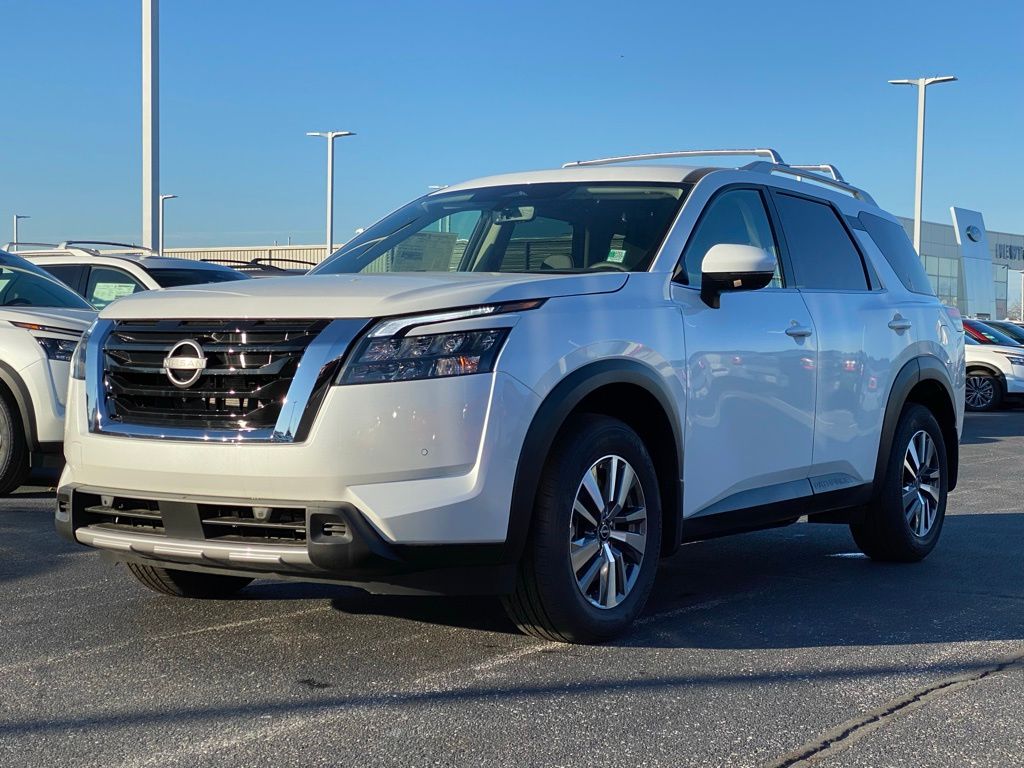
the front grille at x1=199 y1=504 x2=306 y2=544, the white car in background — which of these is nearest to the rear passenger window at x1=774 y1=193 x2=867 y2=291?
the front grille at x1=199 y1=504 x2=306 y2=544

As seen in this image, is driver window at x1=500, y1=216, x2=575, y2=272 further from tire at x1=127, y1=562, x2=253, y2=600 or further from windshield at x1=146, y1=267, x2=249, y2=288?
windshield at x1=146, y1=267, x2=249, y2=288

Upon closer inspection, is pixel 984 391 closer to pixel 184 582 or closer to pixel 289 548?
pixel 184 582

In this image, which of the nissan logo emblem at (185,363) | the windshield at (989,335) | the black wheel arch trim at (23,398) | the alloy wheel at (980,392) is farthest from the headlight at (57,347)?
the windshield at (989,335)

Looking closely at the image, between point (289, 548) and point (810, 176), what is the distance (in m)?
3.84

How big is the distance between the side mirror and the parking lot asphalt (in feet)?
4.24

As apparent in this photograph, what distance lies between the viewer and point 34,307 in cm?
896

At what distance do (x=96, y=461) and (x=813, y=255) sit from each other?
347 cm

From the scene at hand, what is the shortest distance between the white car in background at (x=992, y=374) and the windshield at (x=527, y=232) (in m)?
17.6


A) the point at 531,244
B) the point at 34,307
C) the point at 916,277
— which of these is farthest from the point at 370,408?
the point at 34,307

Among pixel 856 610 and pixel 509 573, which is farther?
pixel 856 610

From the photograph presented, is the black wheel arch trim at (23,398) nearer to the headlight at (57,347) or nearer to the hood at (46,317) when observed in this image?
the headlight at (57,347)

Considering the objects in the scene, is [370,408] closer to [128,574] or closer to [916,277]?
[128,574]

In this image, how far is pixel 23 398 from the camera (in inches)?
327

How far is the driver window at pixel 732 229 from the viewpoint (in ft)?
17.9
